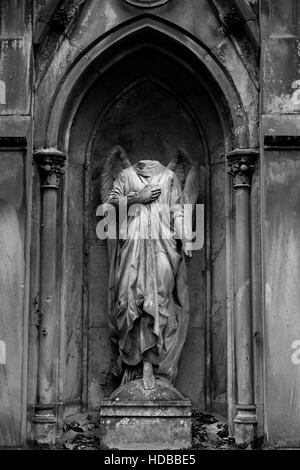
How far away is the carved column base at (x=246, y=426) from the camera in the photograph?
1159 centimetres

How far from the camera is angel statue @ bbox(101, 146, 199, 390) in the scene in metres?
11.9

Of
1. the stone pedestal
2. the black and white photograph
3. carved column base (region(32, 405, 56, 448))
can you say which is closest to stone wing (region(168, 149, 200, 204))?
the black and white photograph

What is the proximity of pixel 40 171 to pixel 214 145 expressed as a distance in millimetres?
2229

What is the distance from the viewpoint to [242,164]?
1202 centimetres

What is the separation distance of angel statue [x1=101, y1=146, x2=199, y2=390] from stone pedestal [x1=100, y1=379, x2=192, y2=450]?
31 centimetres

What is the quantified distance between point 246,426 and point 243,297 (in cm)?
144

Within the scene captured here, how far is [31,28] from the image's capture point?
39.3 ft

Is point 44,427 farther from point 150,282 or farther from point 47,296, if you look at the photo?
point 150,282

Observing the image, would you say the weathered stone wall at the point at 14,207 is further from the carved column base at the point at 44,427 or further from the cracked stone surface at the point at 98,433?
the cracked stone surface at the point at 98,433

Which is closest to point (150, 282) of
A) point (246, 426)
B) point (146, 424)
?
point (146, 424)

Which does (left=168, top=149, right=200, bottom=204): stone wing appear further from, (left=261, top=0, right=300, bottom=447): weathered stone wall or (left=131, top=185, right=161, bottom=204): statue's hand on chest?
(left=261, top=0, right=300, bottom=447): weathered stone wall

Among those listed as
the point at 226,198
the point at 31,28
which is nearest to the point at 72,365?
the point at 226,198

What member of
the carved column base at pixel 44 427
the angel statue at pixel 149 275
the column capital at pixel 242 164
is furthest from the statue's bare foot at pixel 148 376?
the column capital at pixel 242 164

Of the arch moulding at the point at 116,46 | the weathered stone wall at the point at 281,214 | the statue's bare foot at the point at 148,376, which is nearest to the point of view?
the weathered stone wall at the point at 281,214
